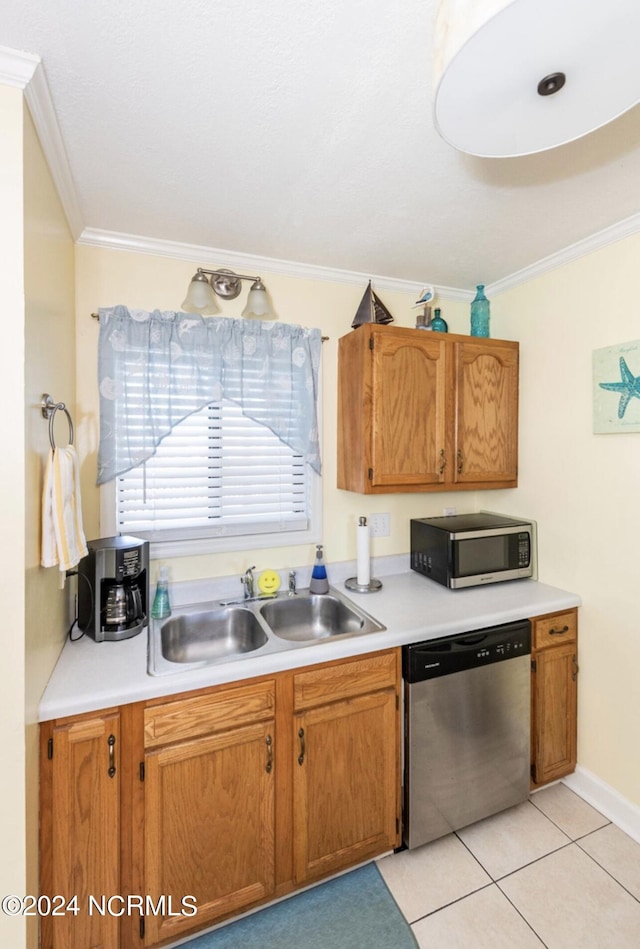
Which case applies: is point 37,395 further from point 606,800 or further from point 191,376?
point 606,800

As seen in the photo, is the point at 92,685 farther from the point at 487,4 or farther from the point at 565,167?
the point at 565,167

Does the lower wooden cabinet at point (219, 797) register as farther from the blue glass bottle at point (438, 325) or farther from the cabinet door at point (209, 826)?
the blue glass bottle at point (438, 325)

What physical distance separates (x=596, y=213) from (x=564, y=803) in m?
2.53

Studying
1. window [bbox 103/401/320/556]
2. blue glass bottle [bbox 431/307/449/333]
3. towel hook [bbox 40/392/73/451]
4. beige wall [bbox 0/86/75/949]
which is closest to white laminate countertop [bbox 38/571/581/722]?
beige wall [bbox 0/86/75/949]

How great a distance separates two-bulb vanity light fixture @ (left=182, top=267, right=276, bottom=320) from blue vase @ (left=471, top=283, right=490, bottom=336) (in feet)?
3.74

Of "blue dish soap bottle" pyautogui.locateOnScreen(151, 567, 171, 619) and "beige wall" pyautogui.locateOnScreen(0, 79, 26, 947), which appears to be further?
"blue dish soap bottle" pyautogui.locateOnScreen(151, 567, 171, 619)

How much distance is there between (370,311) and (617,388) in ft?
3.73

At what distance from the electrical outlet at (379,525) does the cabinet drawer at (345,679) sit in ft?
2.61

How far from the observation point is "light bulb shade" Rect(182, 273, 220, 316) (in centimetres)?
184

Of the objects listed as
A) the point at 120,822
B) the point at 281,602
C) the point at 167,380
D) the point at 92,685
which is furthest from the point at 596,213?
the point at 120,822

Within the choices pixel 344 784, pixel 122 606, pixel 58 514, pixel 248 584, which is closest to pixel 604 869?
pixel 344 784

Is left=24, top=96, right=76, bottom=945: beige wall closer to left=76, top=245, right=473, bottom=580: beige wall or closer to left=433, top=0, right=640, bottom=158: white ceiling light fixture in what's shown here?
left=76, top=245, right=473, bottom=580: beige wall

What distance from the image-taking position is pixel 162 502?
1948mm

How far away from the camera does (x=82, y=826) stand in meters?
1.24
